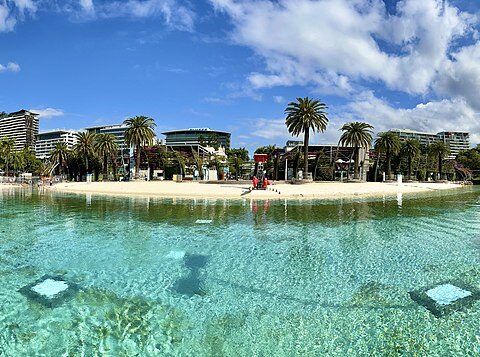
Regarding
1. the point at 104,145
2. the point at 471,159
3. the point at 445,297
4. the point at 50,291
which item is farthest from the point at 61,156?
the point at 471,159

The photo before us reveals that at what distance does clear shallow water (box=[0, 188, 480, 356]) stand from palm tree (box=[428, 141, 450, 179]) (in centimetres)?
8095

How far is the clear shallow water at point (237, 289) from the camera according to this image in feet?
20.4

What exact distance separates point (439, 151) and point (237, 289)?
94409mm

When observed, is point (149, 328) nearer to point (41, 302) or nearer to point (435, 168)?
point (41, 302)

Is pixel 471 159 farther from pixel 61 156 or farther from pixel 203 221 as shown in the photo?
pixel 203 221

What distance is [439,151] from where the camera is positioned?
289 ft

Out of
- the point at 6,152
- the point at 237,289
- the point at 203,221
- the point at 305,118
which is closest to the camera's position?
the point at 237,289

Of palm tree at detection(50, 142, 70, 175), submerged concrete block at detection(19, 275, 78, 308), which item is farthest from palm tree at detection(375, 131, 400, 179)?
submerged concrete block at detection(19, 275, 78, 308)

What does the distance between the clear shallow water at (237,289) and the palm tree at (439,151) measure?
8095 cm

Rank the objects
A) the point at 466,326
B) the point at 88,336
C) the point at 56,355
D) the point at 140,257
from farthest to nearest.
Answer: the point at 140,257 → the point at 466,326 → the point at 88,336 → the point at 56,355

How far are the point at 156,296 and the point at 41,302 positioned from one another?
255 centimetres

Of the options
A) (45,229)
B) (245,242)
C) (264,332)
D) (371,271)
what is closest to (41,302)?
(264,332)

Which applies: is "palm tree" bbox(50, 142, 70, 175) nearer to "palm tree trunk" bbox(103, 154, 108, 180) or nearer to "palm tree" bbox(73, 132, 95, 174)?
"palm tree" bbox(73, 132, 95, 174)

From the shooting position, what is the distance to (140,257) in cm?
1171
